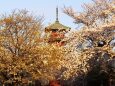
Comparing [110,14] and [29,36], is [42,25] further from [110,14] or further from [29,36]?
[110,14]

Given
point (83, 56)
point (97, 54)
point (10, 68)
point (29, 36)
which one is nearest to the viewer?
point (83, 56)

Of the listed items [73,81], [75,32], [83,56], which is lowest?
[73,81]

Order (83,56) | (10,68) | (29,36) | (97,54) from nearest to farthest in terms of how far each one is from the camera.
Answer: (83,56)
(97,54)
(10,68)
(29,36)

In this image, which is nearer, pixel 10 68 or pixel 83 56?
pixel 83 56

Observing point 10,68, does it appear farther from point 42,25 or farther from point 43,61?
point 42,25

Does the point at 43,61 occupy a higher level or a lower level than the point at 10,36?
lower

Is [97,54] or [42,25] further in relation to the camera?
[42,25]

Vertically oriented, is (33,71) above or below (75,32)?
below

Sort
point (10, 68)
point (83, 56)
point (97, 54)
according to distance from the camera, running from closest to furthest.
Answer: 1. point (83, 56)
2. point (97, 54)
3. point (10, 68)

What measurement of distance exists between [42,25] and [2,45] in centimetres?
561

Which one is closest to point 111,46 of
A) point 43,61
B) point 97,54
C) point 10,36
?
point 97,54

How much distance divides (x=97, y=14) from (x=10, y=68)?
428 inches

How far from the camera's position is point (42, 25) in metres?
43.8

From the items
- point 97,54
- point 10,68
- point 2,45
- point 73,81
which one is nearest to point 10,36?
point 2,45
